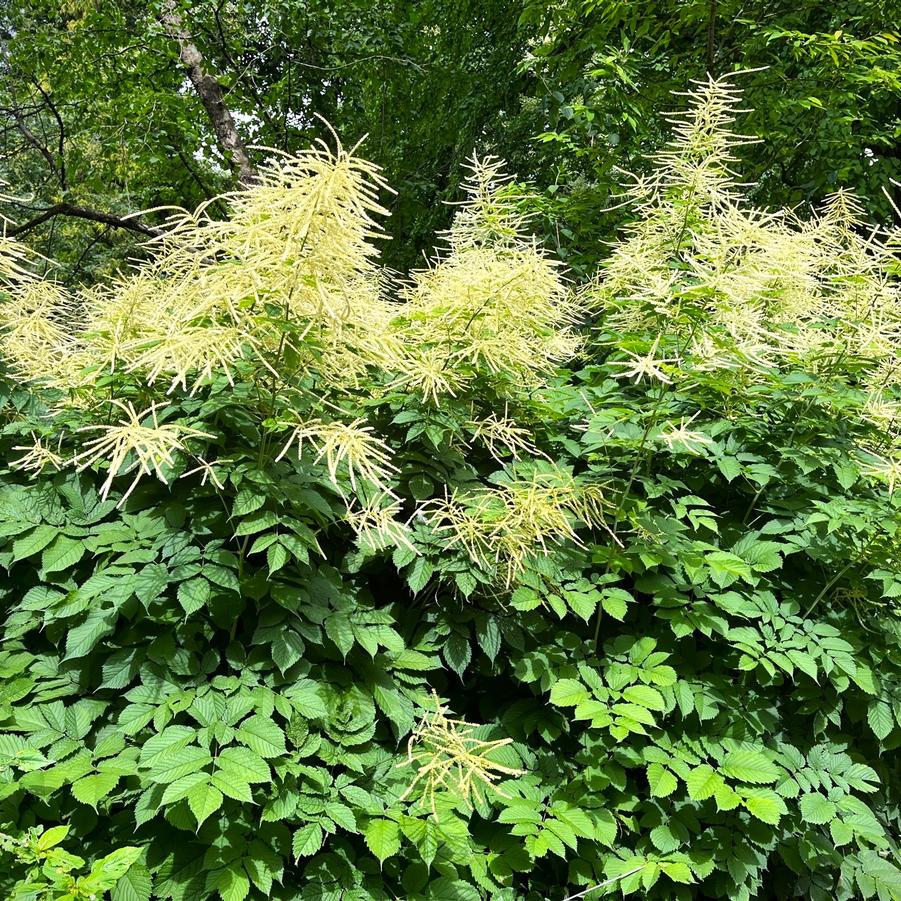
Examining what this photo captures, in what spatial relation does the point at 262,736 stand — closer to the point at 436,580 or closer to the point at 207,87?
the point at 436,580

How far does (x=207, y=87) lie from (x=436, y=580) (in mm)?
6365

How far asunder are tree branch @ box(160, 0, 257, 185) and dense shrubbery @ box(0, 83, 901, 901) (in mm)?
4568

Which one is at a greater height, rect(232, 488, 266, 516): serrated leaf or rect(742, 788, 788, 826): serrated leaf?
rect(232, 488, 266, 516): serrated leaf

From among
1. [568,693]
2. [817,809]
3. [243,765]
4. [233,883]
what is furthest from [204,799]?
[817,809]

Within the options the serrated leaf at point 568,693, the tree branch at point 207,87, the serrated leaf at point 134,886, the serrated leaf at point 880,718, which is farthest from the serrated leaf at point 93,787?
the tree branch at point 207,87

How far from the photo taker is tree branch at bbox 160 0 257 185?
22.1 feet

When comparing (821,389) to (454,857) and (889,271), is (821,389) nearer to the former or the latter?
(889,271)

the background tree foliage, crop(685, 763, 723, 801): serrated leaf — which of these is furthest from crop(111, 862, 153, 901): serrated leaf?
the background tree foliage

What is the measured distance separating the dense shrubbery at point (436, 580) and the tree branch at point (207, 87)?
15.0 ft

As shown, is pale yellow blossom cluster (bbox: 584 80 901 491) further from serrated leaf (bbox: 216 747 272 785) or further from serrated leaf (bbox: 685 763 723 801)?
serrated leaf (bbox: 216 747 272 785)

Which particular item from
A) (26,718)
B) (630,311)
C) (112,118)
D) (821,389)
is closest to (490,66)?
(112,118)

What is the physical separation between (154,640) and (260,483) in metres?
0.54

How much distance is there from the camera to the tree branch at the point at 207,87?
6.73 metres

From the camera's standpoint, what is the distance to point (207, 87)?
22.6 ft
